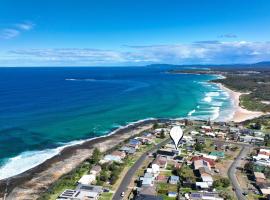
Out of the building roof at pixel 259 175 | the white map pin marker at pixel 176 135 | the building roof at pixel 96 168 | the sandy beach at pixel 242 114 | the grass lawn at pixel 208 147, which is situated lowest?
→ the sandy beach at pixel 242 114

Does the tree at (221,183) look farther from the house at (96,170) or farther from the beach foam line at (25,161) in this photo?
the beach foam line at (25,161)

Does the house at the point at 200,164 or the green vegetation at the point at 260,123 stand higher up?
the house at the point at 200,164

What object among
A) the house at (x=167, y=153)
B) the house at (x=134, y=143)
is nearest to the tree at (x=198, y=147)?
the house at (x=167, y=153)

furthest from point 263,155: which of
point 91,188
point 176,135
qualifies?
point 91,188

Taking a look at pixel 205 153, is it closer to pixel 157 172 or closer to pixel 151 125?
pixel 157 172

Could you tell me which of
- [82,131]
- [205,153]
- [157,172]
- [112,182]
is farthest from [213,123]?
[112,182]

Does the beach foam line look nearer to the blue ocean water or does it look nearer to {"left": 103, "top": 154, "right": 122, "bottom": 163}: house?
the blue ocean water

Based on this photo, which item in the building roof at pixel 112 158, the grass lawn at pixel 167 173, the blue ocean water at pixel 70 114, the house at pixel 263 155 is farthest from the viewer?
the blue ocean water at pixel 70 114
